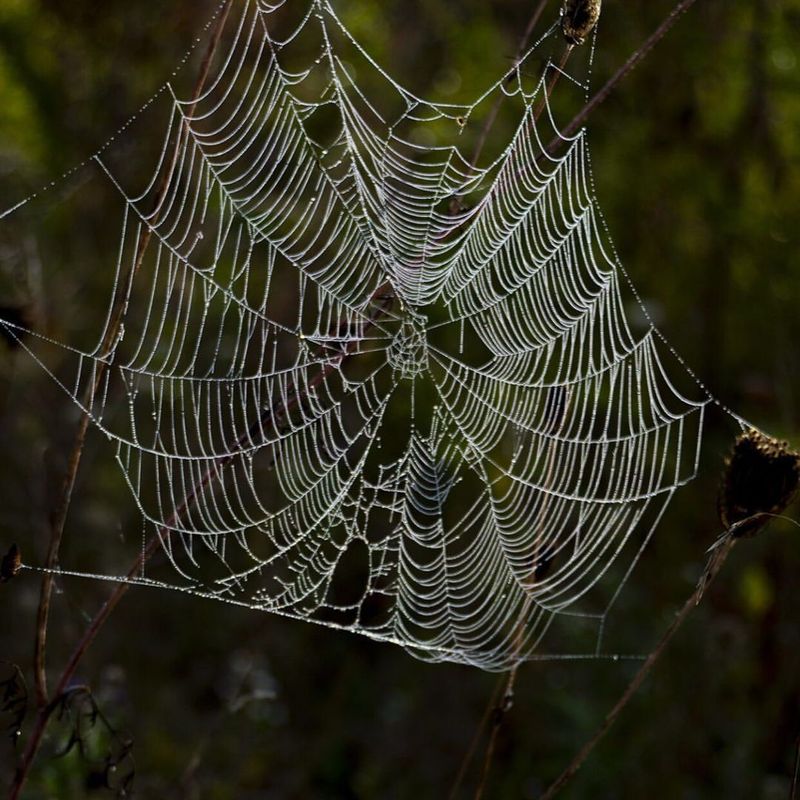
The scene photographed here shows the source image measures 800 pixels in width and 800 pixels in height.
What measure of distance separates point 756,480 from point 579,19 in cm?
83

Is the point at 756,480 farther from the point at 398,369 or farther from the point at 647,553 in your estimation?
the point at 647,553

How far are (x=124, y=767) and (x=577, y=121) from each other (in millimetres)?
3019

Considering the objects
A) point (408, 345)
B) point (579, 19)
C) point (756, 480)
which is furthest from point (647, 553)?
point (579, 19)

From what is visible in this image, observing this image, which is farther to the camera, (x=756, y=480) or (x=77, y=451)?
(x=756, y=480)

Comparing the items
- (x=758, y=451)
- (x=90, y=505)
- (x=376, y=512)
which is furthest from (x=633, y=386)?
(x=90, y=505)

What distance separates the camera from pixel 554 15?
4.59 metres

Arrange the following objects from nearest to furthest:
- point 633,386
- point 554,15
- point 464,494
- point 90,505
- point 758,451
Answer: point 758,451 < point 633,386 < point 554,15 < point 464,494 < point 90,505

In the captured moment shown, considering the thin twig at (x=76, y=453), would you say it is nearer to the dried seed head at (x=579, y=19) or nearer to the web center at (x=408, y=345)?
the dried seed head at (x=579, y=19)

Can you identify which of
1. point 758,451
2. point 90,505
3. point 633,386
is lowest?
point 90,505

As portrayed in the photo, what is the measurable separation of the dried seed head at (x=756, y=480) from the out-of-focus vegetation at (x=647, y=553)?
249 cm

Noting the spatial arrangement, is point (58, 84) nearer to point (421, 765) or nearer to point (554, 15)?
point (554, 15)

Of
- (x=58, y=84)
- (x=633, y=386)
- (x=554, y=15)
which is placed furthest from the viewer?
(x=58, y=84)

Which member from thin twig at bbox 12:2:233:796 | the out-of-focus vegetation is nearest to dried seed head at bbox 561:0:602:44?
thin twig at bbox 12:2:233:796

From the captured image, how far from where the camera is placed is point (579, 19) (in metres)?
2.07
